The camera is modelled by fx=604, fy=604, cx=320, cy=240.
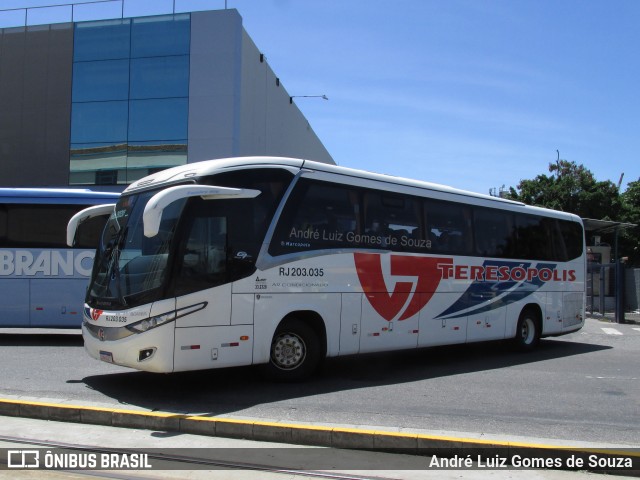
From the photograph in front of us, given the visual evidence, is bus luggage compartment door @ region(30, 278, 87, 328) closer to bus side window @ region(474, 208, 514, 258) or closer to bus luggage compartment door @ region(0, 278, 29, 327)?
bus luggage compartment door @ region(0, 278, 29, 327)

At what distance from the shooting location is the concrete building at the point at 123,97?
26594 millimetres

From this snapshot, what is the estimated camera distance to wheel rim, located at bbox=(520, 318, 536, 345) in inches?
535

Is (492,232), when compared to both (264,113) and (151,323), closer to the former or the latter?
(151,323)

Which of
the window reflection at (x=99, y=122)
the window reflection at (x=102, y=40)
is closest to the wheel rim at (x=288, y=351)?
the window reflection at (x=99, y=122)

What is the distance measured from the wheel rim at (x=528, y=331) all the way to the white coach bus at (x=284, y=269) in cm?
125

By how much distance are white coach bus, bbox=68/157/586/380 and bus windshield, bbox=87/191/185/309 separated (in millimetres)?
19

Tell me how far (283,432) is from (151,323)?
2348 millimetres

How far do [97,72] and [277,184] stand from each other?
2264cm

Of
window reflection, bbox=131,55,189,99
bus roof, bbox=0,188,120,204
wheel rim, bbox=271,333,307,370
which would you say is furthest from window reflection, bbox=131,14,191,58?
wheel rim, bbox=271,333,307,370

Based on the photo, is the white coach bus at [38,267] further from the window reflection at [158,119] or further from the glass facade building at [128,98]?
the window reflection at [158,119]

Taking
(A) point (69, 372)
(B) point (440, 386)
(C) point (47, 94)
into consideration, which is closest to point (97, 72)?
(C) point (47, 94)

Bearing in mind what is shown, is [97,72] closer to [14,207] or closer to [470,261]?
[14,207]

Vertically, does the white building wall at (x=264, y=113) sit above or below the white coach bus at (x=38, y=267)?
above

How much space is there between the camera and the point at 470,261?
11953 mm
